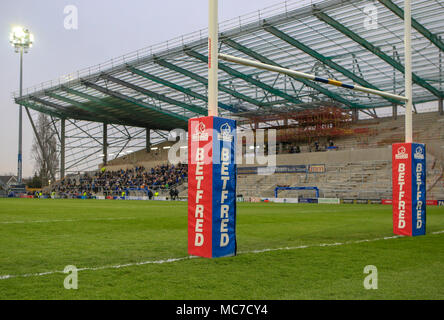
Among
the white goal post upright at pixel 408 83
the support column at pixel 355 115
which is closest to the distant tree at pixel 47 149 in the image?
the support column at pixel 355 115

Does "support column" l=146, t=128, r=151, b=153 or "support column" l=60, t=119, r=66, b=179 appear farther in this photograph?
"support column" l=146, t=128, r=151, b=153

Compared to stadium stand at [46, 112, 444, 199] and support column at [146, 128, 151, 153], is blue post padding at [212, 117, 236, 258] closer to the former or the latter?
stadium stand at [46, 112, 444, 199]

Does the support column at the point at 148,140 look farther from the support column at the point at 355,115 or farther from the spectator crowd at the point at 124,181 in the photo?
the support column at the point at 355,115

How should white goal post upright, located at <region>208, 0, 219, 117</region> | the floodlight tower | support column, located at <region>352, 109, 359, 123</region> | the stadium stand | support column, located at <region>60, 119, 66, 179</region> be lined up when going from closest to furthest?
1. white goal post upright, located at <region>208, 0, 219, 117</region>
2. the stadium stand
3. support column, located at <region>352, 109, 359, 123</region>
4. the floodlight tower
5. support column, located at <region>60, 119, 66, 179</region>

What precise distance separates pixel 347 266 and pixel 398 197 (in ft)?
17.1

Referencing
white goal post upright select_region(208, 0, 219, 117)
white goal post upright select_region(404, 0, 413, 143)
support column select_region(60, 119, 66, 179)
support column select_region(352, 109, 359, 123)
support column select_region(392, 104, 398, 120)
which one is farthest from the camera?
support column select_region(60, 119, 66, 179)

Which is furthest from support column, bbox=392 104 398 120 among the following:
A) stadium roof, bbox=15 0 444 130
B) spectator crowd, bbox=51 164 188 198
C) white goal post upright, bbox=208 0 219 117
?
white goal post upright, bbox=208 0 219 117

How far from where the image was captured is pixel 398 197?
10633mm

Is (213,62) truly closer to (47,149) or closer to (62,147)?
(62,147)

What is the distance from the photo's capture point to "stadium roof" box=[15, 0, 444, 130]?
2747 centimetres

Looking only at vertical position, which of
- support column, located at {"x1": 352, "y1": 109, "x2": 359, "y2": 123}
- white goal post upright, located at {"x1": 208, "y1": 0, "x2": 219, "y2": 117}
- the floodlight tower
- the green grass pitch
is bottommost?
the green grass pitch

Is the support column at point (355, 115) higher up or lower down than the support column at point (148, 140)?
higher up

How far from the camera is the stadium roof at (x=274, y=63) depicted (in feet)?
90.1
